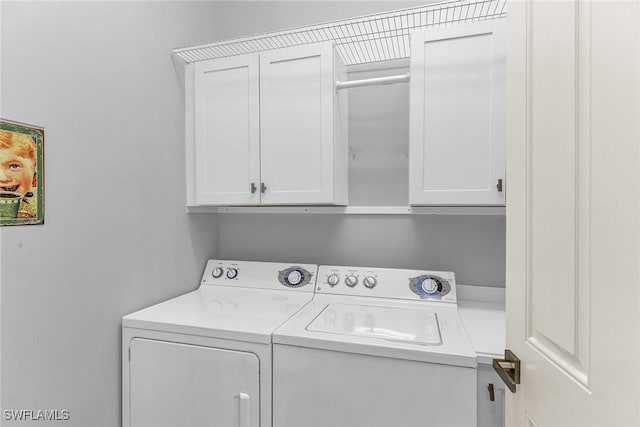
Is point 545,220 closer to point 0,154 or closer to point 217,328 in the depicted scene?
point 217,328

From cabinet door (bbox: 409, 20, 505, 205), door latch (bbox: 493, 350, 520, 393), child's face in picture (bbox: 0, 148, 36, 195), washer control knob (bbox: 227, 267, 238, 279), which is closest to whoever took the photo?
door latch (bbox: 493, 350, 520, 393)

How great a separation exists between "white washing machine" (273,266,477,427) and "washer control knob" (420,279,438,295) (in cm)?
23

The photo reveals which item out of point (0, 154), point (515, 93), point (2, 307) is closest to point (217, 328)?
point (2, 307)

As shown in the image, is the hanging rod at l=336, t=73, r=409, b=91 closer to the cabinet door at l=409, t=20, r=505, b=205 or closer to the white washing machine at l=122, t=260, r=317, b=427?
the cabinet door at l=409, t=20, r=505, b=205

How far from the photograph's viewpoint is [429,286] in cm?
168

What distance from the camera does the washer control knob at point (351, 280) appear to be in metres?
1.79

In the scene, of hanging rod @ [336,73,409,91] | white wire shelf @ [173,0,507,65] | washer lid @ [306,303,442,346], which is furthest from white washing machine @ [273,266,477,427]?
white wire shelf @ [173,0,507,65]

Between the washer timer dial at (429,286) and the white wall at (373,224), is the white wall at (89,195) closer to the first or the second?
the white wall at (373,224)

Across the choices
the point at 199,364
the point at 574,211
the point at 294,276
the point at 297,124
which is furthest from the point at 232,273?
the point at 574,211

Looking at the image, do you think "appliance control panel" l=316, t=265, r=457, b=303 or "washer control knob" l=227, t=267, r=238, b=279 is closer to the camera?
"appliance control panel" l=316, t=265, r=457, b=303

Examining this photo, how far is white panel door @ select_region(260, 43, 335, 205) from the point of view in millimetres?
1601

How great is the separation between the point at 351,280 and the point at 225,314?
680 mm

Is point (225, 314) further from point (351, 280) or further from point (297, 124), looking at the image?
point (297, 124)

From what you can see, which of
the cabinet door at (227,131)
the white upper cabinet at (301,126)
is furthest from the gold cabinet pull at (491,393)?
the cabinet door at (227,131)
